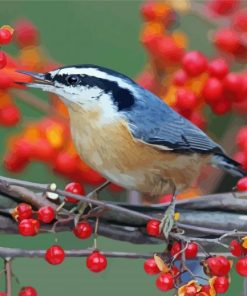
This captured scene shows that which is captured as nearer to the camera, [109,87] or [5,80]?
[109,87]

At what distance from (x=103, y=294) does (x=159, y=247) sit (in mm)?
196

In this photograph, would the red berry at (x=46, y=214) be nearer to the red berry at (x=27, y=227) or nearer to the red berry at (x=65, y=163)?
the red berry at (x=27, y=227)

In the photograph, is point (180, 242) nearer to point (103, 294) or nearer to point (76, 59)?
point (103, 294)

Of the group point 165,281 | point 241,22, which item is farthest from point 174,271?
point 241,22

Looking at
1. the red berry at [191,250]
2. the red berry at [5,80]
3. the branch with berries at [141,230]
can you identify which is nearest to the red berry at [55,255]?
the branch with berries at [141,230]

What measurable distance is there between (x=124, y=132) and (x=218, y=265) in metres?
0.18

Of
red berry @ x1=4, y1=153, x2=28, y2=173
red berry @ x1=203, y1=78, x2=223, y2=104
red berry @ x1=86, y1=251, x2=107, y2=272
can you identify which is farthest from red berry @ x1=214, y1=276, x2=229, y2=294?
red berry @ x1=4, y1=153, x2=28, y2=173

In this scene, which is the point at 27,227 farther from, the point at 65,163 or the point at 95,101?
the point at 65,163

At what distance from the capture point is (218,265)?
74cm

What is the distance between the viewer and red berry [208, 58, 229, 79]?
103 centimetres

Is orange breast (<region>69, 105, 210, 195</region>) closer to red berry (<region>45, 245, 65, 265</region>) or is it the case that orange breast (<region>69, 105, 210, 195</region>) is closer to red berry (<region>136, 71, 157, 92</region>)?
red berry (<region>45, 245, 65, 265</region>)

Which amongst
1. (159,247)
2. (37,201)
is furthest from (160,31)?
(37,201)

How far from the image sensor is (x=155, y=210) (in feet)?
2.66

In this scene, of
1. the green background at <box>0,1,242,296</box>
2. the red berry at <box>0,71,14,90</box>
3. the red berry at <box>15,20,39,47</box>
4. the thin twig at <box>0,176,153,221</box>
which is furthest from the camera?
the green background at <box>0,1,242,296</box>
